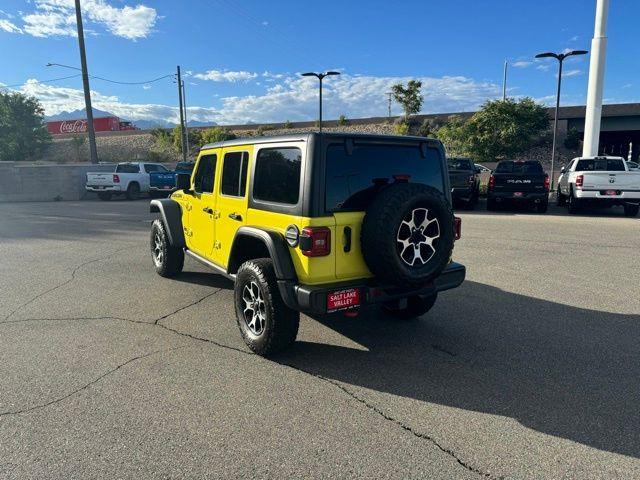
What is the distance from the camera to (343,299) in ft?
11.7

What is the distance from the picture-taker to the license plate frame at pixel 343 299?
3.50 m

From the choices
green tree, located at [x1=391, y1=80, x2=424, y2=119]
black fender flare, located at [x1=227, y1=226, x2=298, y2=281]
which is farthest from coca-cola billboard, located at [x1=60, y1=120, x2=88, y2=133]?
black fender flare, located at [x1=227, y1=226, x2=298, y2=281]

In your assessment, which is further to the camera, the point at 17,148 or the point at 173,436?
the point at 17,148

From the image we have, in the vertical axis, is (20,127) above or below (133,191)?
above

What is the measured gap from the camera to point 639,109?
147 feet

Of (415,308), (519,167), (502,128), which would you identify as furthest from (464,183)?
(502,128)

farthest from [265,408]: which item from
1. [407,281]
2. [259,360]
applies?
[407,281]

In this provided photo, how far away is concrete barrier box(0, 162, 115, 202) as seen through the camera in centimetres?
2112

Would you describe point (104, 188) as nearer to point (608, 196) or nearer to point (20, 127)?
point (608, 196)

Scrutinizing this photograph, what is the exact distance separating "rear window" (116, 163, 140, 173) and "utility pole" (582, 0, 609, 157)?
22526 mm

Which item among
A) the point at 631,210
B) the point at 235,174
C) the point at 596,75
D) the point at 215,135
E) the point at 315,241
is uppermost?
the point at 596,75

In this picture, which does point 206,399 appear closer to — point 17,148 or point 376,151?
point 376,151

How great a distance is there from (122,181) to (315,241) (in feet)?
67.1

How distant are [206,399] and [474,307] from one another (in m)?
3.35
